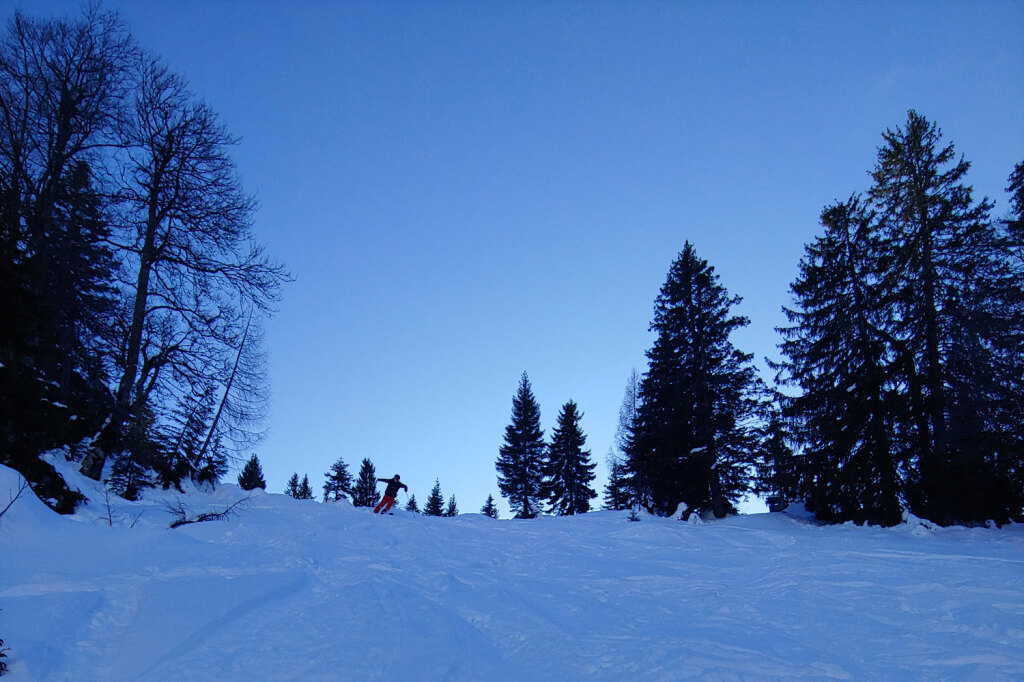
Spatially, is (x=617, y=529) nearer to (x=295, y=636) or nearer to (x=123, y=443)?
(x=295, y=636)

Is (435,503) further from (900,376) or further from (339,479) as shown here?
(900,376)

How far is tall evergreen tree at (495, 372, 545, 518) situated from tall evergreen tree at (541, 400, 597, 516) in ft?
3.78

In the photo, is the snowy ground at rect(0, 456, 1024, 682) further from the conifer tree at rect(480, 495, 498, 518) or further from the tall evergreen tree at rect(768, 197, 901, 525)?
the conifer tree at rect(480, 495, 498, 518)

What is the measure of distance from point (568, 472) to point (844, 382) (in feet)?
69.2

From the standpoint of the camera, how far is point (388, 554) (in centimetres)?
829

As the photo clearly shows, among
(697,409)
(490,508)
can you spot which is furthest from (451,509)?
(697,409)

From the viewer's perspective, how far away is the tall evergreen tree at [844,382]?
15359mm

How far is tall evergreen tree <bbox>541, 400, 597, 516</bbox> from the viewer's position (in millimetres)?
34125

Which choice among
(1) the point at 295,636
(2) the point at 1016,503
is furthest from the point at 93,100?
(2) the point at 1016,503

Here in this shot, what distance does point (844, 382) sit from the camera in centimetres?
1627

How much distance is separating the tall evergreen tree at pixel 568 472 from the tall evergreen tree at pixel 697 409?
11305 mm

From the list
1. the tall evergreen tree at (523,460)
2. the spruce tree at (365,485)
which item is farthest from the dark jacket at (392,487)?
the spruce tree at (365,485)

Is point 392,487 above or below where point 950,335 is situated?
below

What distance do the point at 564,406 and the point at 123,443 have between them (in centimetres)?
2708
